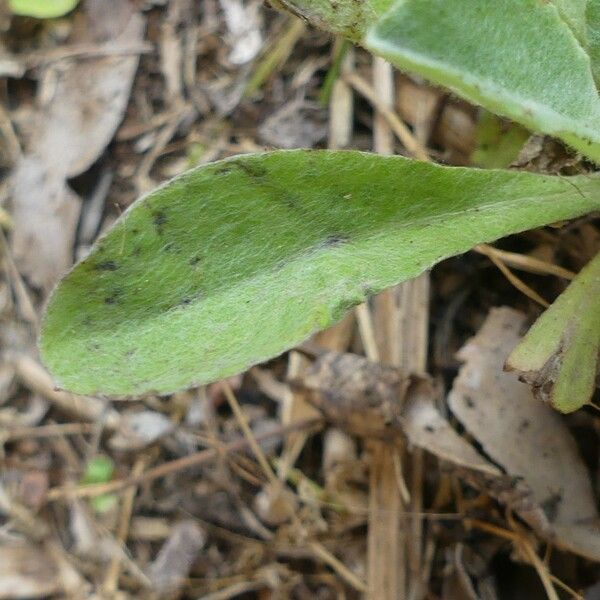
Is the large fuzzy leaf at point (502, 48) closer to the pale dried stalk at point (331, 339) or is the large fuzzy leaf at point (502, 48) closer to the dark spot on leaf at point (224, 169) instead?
the dark spot on leaf at point (224, 169)

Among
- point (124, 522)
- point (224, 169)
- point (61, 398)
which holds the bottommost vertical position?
point (124, 522)

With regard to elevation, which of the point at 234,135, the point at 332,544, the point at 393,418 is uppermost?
the point at 234,135

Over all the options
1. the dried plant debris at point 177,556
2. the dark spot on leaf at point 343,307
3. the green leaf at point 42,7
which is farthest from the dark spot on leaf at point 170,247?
the green leaf at point 42,7

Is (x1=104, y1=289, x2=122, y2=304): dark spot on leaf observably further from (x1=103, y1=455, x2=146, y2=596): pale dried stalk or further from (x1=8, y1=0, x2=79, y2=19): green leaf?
(x1=8, y1=0, x2=79, y2=19): green leaf

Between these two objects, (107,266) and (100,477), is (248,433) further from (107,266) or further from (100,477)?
(107,266)

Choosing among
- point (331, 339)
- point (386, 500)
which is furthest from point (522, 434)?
point (331, 339)

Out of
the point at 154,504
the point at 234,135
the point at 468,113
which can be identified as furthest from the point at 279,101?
Answer: the point at 154,504

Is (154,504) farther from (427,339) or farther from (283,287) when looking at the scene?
(283,287)
